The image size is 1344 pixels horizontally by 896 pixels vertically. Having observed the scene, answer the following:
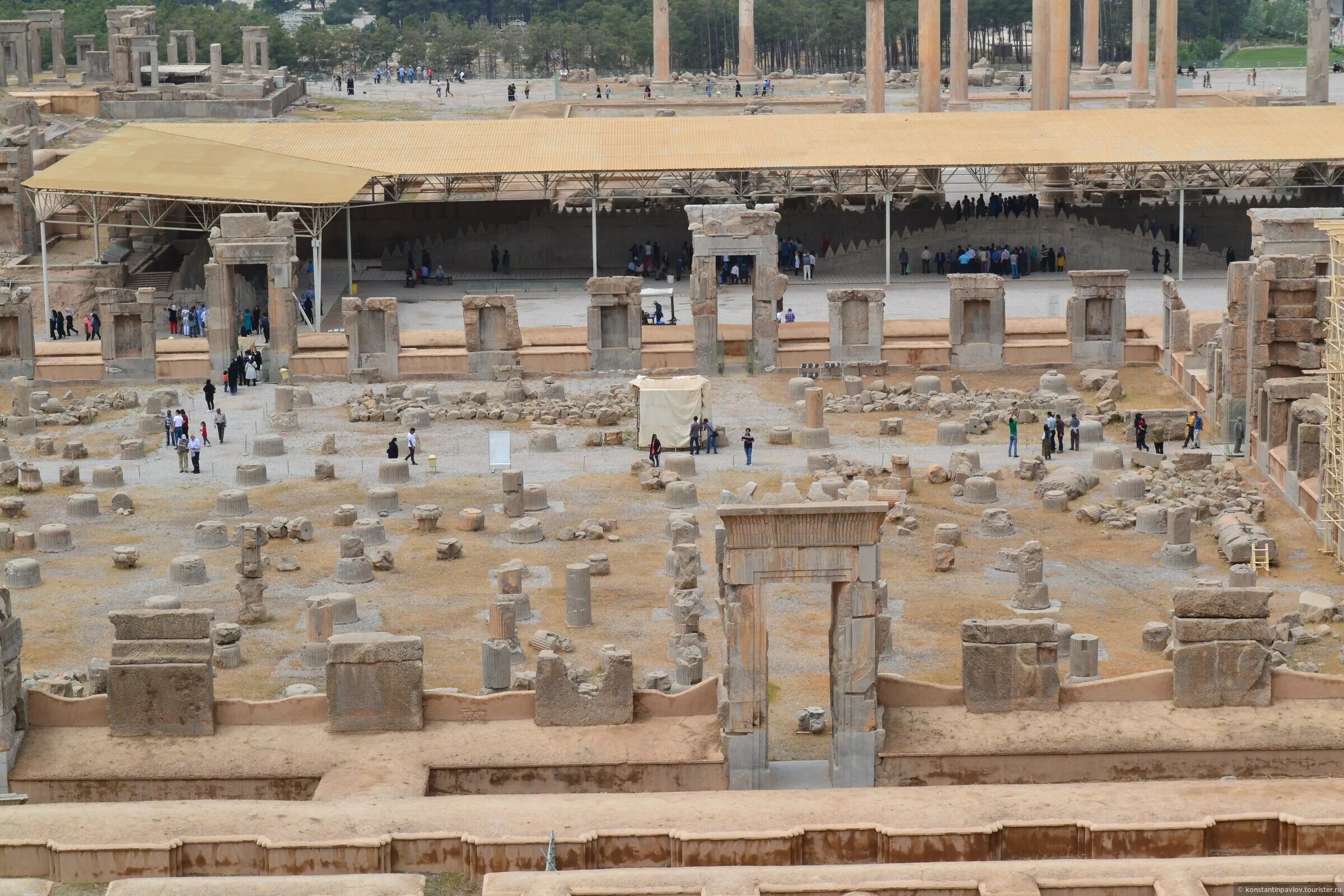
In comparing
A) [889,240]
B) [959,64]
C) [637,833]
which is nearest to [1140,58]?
[959,64]

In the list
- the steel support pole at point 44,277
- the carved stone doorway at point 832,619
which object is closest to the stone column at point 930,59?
the steel support pole at point 44,277

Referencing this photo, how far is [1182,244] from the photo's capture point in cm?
6700

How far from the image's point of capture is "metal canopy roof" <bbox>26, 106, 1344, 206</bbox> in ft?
219

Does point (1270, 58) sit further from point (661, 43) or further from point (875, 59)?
point (875, 59)

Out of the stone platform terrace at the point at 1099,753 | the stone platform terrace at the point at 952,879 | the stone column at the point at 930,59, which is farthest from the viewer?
the stone column at the point at 930,59

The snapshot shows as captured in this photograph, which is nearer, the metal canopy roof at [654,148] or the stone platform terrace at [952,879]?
the stone platform terrace at [952,879]

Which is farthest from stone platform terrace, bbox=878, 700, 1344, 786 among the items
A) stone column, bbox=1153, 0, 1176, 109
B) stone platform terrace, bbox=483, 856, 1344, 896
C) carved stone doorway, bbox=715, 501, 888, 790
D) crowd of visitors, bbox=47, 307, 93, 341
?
stone column, bbox=1153, 0, 1176, 109

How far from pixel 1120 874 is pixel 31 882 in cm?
1088

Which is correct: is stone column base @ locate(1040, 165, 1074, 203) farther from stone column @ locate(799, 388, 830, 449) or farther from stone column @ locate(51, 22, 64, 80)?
stone column @ locate(51, 22, 64, 80)

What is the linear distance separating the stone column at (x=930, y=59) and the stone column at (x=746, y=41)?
2205 cm

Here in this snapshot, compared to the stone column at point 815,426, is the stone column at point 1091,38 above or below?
above

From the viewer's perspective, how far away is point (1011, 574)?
42.2m

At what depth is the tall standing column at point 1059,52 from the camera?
Answer: 83250mm

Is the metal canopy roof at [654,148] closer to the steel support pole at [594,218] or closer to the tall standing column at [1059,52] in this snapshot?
the steel support pole at [594,218]
